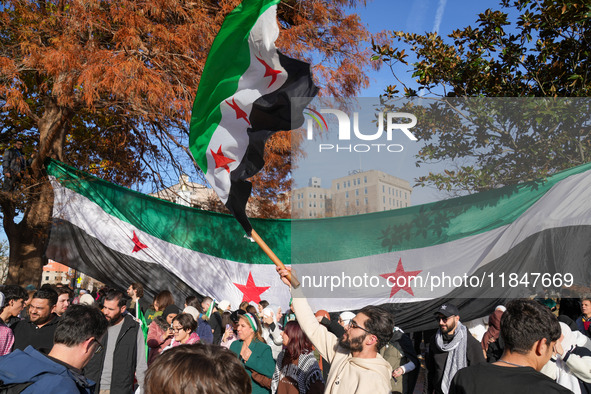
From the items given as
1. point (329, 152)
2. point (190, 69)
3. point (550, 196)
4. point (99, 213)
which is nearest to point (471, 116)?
point (550, 196)

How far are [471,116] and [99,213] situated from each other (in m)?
6.41

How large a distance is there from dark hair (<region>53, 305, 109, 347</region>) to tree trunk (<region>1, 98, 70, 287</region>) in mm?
7116

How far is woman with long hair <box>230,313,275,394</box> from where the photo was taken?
493 centimetres

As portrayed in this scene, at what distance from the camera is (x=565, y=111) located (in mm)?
7195

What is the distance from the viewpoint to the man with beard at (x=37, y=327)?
4.93 m

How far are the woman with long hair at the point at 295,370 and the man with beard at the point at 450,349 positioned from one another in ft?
5.21

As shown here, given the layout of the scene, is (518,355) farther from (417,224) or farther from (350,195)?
(417,224)

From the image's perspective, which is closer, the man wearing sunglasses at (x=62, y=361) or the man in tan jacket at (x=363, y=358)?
the man wearing sunglasses at (x=62, y=361)

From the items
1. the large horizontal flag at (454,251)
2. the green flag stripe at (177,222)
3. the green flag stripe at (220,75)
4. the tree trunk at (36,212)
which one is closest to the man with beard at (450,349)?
the large horizontal flag at (454,251)

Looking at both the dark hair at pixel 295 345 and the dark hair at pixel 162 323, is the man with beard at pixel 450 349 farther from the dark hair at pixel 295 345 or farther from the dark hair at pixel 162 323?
the dark hair at pixel 162 323

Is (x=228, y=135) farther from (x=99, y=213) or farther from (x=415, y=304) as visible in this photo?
(x=99, y=213)

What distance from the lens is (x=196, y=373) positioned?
5.21ft

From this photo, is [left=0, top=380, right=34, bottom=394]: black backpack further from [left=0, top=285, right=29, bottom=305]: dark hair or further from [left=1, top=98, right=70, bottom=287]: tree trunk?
[left=1, top=98, right=70, bottom=287]: tree trunk

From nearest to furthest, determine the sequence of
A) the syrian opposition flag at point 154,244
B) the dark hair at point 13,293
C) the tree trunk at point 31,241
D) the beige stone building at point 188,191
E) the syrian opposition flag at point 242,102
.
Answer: the syrian opposition flag at point 242,102
the dark hair at point 13,293
the syrian opposition flag at point 154,244
the tree trunk at point 31,241
the beige stone building at point 188,191
